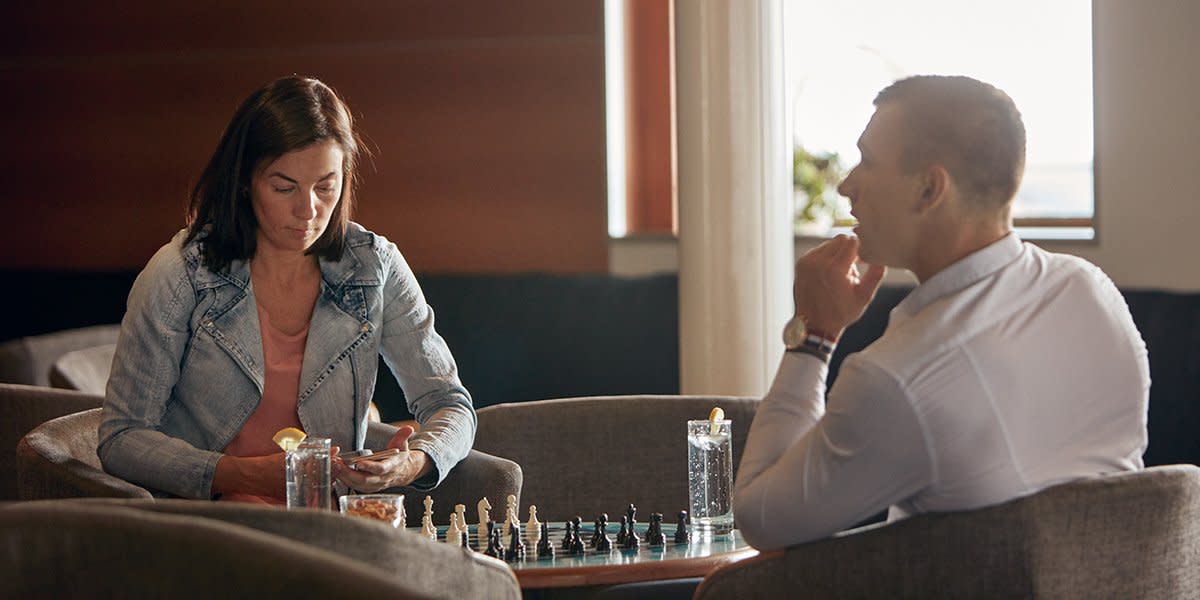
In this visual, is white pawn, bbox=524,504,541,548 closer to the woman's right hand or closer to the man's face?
the woman's right hand

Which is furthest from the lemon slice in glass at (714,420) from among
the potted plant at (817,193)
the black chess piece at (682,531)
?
the potted plant at (817,193)

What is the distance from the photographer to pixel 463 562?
1.61 metres

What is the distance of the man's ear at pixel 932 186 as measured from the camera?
193 cm

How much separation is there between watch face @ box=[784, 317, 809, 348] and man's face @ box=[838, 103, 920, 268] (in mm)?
135

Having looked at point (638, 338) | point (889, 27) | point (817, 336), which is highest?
point (889, 27)

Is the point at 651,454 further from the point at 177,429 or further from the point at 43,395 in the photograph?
the point at 43,395

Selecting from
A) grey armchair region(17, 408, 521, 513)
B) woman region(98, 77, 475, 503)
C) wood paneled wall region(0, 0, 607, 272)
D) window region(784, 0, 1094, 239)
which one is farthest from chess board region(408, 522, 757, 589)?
wood paneled wall region(0, 0, 607, 272)

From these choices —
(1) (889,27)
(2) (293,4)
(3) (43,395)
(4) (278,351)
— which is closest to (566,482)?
(4) (278,351)

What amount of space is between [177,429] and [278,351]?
0.23 metres

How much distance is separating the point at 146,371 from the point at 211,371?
4.3 inches

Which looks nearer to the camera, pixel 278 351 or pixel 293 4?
pixel 278 351

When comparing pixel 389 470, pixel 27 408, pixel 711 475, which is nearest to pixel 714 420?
pixel 711 475

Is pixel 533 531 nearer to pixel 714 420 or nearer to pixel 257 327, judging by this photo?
pixel 714 420

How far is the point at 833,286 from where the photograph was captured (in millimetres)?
2150
